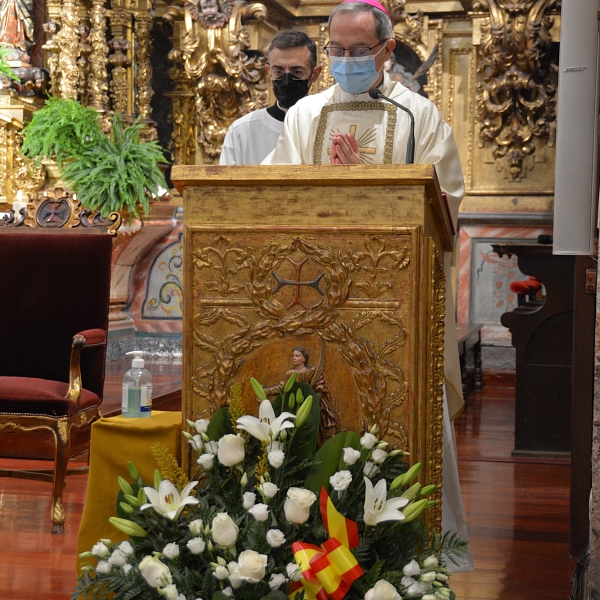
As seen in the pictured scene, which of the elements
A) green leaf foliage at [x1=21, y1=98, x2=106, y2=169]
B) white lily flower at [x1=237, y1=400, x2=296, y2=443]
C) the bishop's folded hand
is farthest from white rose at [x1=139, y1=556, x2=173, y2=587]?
green leaf foliage at [x1=21, y1=98, x2=106, y2=169]

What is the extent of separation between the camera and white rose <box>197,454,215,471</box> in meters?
2.04

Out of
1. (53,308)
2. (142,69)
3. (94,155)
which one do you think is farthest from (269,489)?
(142,69)

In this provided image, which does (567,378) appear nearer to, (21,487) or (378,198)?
(21,487)

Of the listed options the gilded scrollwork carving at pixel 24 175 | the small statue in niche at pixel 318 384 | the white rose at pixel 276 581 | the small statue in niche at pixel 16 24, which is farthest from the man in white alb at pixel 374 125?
the small statue in niche at pixel 16 24

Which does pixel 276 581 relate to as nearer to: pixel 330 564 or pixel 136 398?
pixel 330 564

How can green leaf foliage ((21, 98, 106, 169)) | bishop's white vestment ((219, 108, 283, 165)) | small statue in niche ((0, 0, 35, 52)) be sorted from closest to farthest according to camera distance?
bishop's white vestment ((219, 108, 283, 165)) → green leaf foliage ((21, 98, 106, 169)) → small statue in niche ((0, 0, 35, 52))

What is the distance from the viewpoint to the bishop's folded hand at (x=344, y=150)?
7.63 ft

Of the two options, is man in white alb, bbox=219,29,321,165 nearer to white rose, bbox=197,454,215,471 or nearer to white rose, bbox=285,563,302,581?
white rose, bbox=197,454,215,471

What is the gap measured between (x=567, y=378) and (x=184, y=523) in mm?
3653

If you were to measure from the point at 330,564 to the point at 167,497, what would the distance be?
37 cm

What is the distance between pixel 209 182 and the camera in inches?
83.0

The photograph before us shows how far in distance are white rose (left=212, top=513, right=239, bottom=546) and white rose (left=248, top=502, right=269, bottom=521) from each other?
1.9 inches

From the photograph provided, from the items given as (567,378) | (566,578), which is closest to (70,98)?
(567,378)

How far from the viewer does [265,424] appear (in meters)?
2.03
